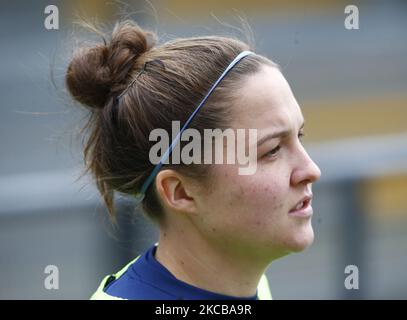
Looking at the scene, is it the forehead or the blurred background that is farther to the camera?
the blurred background

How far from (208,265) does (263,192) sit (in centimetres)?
24

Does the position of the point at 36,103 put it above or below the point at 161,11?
below

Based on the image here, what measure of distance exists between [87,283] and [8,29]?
1.41 metres

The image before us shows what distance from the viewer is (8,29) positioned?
3855mm

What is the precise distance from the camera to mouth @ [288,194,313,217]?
1780 mm

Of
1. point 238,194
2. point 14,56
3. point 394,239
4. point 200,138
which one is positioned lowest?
point 394,239

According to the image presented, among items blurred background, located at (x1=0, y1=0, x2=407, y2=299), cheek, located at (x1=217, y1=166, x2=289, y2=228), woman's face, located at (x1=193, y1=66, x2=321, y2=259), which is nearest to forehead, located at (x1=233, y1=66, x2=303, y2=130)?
woman's face, located at (x1=193, y1=66, x2=321, y2=259)

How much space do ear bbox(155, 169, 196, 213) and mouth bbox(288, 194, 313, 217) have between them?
241 millimetres

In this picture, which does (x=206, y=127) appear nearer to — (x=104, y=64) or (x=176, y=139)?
(x=176, y=139)

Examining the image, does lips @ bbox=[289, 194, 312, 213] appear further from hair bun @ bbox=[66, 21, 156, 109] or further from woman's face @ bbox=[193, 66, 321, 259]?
hair bun @ bbox=[66, 21, 156, 109]

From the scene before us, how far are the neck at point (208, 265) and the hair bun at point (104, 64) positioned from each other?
1.41ft

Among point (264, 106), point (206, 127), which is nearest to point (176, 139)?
point (206, 127)
